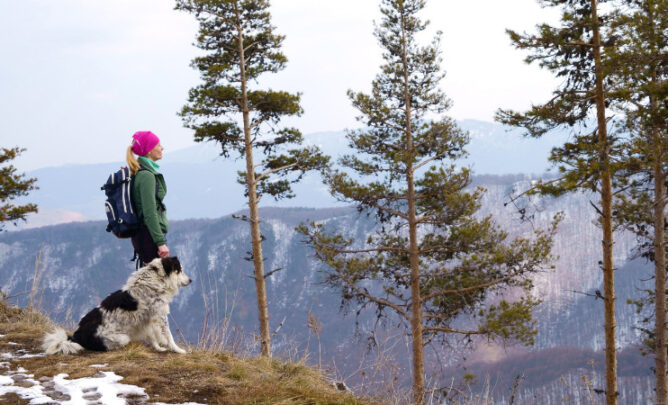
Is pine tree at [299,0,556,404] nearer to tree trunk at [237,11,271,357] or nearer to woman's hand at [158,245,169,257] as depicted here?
tree trunk at [237,11,271,357]

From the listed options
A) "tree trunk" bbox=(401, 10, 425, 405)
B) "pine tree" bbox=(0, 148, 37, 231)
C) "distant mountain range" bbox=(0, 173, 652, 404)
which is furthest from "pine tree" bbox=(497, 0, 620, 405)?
"distant mountain range" bbox=(0, 173, 652, 404)

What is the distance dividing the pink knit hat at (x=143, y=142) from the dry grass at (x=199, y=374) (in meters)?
2.06

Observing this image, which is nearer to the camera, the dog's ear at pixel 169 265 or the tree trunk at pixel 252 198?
the dog's ear at pixel 169 265

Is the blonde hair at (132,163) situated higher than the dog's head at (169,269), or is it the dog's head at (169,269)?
the blonde hair at (132,163)

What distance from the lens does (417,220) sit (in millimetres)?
15844

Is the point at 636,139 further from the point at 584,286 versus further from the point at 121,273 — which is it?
the point at 121,273

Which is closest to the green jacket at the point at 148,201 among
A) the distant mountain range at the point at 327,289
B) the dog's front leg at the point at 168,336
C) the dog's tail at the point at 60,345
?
the dog's front leg at the point at 168,336

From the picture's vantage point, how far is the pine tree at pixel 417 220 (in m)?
15.0

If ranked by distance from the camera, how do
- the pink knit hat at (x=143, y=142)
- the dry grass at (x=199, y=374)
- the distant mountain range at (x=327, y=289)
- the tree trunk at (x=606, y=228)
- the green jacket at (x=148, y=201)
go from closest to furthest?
the dry grass at (x=199, y=374), the green jacket at (x=148, y=201), the pink knit hat at (x=143, y=142), the tree trunk at (x=606, y=228), the distant mountain range at (x=327, y=289)

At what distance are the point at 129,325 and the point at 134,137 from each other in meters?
1.99

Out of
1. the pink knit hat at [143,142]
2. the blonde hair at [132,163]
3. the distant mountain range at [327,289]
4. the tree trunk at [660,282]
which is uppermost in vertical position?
the pink knit hat at [143,142]

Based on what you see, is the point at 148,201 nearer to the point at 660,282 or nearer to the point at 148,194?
the point at 148,194

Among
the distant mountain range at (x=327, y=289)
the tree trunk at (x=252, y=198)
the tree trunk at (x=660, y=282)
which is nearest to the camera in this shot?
the tree trunk at (x=660, y=282)

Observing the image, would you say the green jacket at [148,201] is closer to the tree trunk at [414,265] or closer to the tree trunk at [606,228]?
the tree trunk at [606,228]
